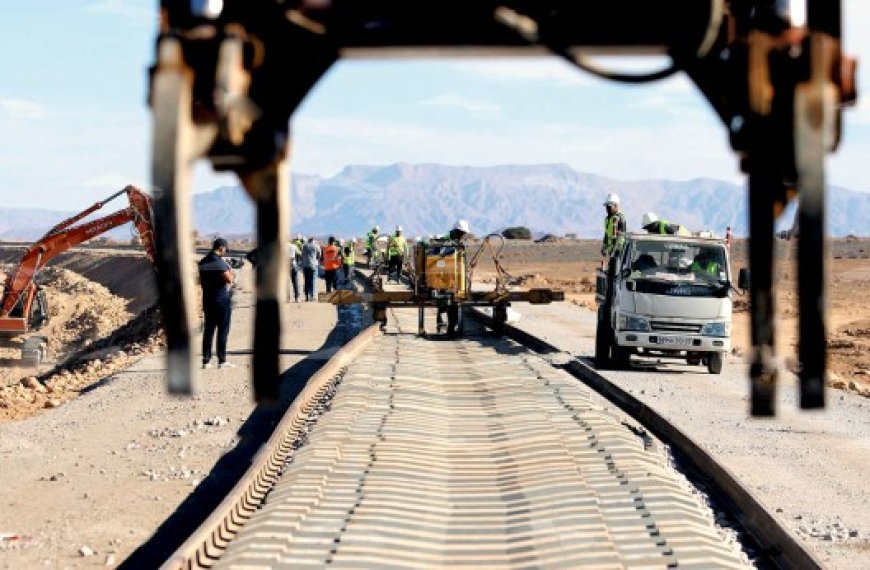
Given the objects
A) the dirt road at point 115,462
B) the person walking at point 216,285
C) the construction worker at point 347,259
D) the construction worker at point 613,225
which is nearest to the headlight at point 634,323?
the construction worker at point 613,225

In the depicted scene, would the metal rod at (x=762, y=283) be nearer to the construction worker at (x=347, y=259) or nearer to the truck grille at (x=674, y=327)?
the truck grille at (x=674, y=327)

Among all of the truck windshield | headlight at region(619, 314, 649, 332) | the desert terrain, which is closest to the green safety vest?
the truck windshield

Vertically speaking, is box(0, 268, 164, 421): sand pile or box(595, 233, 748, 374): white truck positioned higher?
box(595, 233, 748, 374): white truck

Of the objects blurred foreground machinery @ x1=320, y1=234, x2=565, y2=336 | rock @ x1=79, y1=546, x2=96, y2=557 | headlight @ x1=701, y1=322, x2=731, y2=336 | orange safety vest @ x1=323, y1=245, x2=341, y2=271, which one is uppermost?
orange safety vest @ x1=323, y1=245, x2=341, y2=271

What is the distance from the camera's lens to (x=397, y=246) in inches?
1496

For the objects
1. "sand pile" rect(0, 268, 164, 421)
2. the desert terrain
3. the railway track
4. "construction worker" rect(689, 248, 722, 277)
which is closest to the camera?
the railway track

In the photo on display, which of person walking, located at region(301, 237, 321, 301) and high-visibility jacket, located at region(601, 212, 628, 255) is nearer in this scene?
high-visibility jacket, located at region(601, 212, 628, 255)

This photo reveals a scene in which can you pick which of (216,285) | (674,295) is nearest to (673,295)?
(674,295)

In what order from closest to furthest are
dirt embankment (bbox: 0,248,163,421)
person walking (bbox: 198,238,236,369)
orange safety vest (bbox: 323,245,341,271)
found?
person walking (bbox: 198,238,236,369), dirt embankment (bbox: 0,248,163,421), orange safety vest (bbox: 323,245,341,271)

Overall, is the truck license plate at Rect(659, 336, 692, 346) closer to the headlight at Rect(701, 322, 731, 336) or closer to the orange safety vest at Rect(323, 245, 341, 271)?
the headlight at Rect(701, 322, 731, 336)

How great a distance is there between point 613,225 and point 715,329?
2.19 meters

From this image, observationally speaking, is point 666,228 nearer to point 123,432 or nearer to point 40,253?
point 123,432

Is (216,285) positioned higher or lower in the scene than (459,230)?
lower

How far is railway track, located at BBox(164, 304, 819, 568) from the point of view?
927 cm
